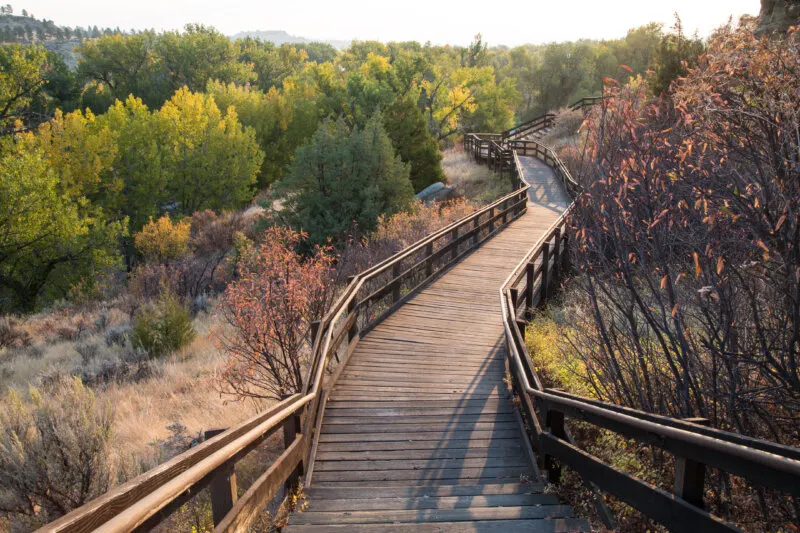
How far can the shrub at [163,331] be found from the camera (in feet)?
44.0

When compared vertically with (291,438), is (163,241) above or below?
below

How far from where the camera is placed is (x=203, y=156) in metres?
39.6

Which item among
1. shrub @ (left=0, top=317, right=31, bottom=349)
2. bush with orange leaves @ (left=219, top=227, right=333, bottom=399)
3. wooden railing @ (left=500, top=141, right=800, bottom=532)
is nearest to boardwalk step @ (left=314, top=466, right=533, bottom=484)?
wooden railing @ (left=500, top=141, right=800, bottom=532)

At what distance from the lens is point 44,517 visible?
5367mm

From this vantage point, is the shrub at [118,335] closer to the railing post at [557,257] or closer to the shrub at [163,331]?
the shrub at [163,331]

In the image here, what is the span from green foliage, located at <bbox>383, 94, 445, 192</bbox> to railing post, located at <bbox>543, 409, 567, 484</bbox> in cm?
2900

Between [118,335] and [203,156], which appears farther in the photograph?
[203,156]

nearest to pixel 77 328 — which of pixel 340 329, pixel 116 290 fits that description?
pixel 116 290

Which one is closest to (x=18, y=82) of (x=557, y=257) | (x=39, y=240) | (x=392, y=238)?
(x=39, y=240)

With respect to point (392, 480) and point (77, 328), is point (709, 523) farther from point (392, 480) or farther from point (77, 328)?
point (77, 328)

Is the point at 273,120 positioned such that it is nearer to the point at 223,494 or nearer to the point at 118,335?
the point at 118,335

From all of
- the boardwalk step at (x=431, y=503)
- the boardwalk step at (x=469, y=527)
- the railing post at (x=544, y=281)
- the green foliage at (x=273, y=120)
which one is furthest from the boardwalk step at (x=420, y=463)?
the green foliage at (x=273, y=120)

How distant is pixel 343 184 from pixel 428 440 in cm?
2054

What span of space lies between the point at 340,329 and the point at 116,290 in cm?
2275
